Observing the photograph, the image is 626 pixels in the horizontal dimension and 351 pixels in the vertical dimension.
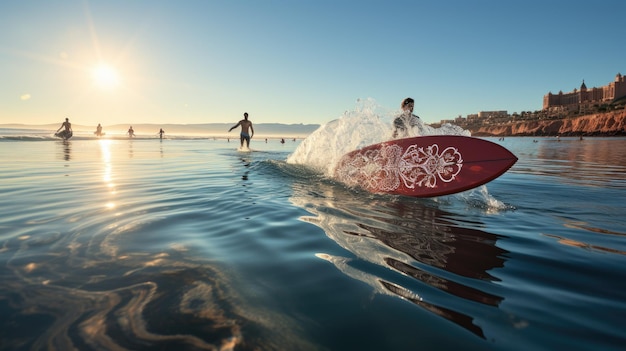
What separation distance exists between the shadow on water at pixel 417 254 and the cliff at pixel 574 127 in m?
85.1

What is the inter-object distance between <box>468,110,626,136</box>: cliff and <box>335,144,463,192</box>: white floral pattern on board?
82.9 metres

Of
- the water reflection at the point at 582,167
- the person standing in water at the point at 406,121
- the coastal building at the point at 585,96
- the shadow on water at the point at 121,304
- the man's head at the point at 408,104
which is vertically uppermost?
the coastal building at the point at 585,96

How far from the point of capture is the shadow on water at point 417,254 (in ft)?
7.11

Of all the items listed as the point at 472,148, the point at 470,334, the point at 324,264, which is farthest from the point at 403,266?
the point at 472,148

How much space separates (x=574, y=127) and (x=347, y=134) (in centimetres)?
11666

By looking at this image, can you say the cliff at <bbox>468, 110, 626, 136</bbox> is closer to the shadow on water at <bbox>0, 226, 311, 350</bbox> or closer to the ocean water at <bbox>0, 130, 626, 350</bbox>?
the ocean water at <bbox>0, 130, 626, 350</bbox>

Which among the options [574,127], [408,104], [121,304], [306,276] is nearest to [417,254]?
[306,276]

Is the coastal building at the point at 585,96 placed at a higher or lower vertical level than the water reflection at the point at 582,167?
higher

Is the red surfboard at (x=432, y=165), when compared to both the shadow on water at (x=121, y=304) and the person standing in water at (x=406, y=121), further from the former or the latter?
the shadow on water at (x=121, y=304)

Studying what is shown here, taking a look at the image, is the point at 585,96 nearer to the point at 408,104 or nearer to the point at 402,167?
the point at 408,104

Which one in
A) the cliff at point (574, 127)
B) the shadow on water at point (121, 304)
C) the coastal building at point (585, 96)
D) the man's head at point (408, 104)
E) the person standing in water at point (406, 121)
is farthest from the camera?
the coastal building at point (585, 96)

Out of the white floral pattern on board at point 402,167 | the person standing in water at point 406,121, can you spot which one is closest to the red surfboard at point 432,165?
the white floral pattern on board at point 402,167

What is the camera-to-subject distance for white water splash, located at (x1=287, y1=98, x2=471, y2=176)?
24.6 ft

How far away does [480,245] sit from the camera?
11.0ft
